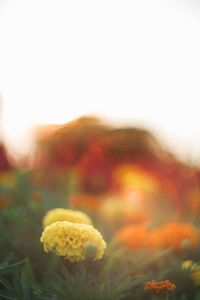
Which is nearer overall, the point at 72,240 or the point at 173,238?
the point at 72,240

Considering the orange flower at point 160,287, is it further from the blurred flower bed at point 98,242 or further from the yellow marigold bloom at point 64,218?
the yellow marigold bloom at point 64,218

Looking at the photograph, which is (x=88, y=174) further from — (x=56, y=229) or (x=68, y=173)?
(x=56, y=229)

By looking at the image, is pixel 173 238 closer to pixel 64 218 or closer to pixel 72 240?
pixel 64 218

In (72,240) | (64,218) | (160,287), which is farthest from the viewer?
(64,218)

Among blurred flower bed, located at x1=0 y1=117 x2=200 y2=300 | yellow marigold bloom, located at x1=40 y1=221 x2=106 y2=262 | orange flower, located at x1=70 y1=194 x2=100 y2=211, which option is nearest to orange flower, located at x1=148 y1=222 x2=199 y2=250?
blurred flower bed, located at x1=0 y1=117 x2=200 y2=300

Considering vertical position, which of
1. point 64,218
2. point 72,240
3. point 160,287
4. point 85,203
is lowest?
point 160,287

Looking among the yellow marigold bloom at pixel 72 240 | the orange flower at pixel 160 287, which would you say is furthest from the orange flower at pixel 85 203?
the orange flower at pixel 160 287

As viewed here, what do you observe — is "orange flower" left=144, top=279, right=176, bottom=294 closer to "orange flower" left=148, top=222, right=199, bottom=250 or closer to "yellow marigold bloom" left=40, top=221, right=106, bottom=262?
"yellow marigold bloom" left=40, top=221, right=106, bottom=262

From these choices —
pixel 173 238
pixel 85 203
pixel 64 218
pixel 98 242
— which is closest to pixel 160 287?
pixel 98 242
